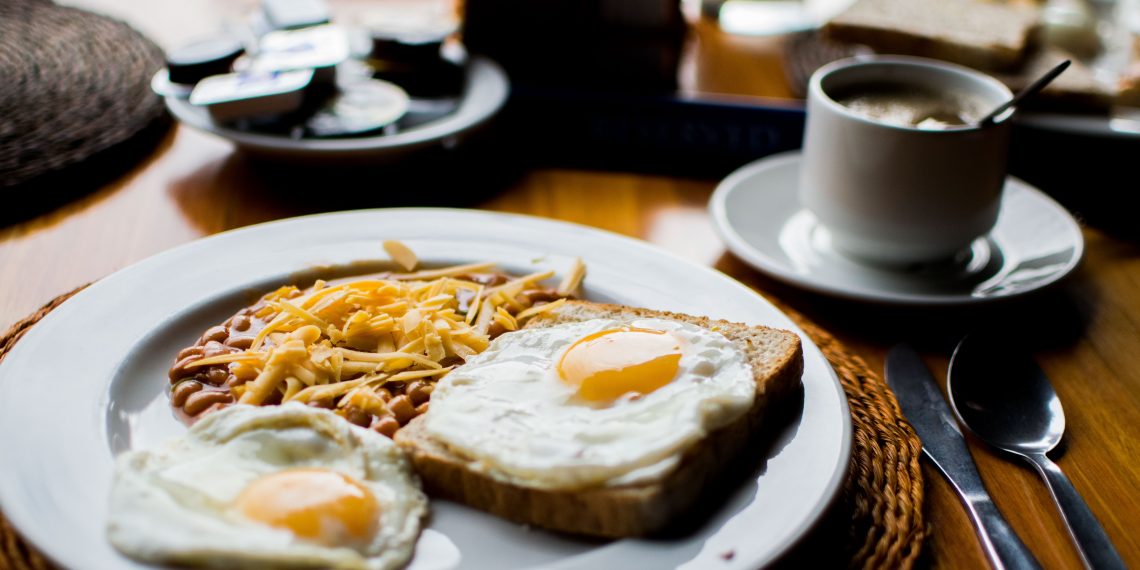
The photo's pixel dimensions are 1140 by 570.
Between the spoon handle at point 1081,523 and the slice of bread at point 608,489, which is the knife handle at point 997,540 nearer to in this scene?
the spoon handle at point 1081,523

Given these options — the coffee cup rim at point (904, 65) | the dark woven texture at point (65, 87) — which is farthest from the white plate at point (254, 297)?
the dark woven texture at point (65, 87)

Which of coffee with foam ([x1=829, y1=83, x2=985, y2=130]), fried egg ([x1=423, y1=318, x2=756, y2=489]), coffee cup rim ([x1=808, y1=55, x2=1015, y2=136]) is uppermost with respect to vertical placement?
coffee cup rim ([x1=808, y1=55, x2=1015, y2=136])

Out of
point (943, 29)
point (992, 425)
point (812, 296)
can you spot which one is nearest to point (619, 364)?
point (992, 425)

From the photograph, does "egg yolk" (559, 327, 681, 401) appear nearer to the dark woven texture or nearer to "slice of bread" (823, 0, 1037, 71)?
the dark woven texture

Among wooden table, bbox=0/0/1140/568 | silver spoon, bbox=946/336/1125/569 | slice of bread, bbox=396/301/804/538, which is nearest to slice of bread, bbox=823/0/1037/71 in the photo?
wooden table, bbox=0/0/1140/568

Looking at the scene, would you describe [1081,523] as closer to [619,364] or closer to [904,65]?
[619,364]

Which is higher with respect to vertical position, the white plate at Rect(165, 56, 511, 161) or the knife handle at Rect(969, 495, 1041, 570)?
the white plate at Rect(165, 56, 511, 161)
